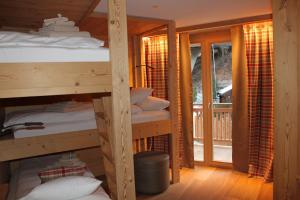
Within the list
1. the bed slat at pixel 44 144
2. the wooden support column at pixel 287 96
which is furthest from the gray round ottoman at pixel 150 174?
the wooden support column at pixel 287 96

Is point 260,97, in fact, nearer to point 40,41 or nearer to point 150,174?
point 150,174

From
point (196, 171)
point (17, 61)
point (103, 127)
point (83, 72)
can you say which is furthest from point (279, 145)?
point (196, 171)

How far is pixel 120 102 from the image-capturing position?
Answer: 5.16 ft

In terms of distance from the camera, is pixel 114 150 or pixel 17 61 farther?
pixel 114 150

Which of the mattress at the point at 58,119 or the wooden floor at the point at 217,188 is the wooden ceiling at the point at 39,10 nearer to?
the mattress at the point at 58,119

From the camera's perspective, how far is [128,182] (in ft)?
5.32

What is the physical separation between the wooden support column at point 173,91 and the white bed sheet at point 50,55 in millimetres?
2025

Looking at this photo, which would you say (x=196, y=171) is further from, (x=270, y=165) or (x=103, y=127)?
(x=103, y=127)

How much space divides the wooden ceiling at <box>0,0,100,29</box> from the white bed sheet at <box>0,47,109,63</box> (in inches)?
30.4

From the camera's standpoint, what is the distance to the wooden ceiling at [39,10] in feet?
7.18

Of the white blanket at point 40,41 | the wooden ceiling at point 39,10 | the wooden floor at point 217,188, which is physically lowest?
the wooden floor at point 217,188

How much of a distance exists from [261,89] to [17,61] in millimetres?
3140

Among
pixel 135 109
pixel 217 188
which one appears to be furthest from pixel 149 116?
pixel 217 188

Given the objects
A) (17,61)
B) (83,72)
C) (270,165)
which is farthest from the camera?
(270,165)
